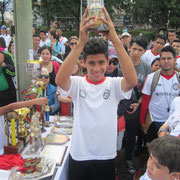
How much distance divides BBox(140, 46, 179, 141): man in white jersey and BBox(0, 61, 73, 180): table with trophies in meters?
1.27

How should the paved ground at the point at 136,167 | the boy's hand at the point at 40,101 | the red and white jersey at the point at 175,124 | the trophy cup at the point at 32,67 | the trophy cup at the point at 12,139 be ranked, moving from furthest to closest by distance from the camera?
1. the paved ground at the point at 136,167
2. the trophy cup at the point at 32,67
3. the boy's hand at the point at 40,101
4. the trophy cup at the point at 12,139
5. the red and white jersey at the point at 175,124

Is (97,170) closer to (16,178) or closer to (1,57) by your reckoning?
(16,178)

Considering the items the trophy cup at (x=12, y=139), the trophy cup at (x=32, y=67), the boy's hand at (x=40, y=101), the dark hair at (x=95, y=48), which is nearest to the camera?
the dark hair at (x=95, y=48)

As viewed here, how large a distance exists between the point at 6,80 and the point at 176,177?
3182 millimetres

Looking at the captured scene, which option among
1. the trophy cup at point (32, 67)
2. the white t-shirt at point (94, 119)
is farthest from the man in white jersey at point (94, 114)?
the trophy cup at point (32, 67)

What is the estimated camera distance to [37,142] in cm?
196

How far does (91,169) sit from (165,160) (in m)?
0.74

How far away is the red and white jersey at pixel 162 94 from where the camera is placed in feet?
9.05

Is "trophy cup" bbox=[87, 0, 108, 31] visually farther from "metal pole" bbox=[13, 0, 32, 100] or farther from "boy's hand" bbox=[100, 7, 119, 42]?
"metal pole" bbox=[13, 0, 32, 100]

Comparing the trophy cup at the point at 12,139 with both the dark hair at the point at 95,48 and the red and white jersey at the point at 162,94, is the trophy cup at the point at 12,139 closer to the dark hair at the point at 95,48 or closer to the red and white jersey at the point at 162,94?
the dark hair at the point at 95,48

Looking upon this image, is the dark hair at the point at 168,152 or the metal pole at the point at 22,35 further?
the metal pole at the point at 22,35

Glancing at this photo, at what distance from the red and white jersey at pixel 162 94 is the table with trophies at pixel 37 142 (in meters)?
1.30

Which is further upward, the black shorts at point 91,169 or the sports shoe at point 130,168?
the black shorts at point 91,169

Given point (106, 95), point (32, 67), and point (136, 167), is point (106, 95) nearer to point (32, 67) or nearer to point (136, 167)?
point (32, 67)
